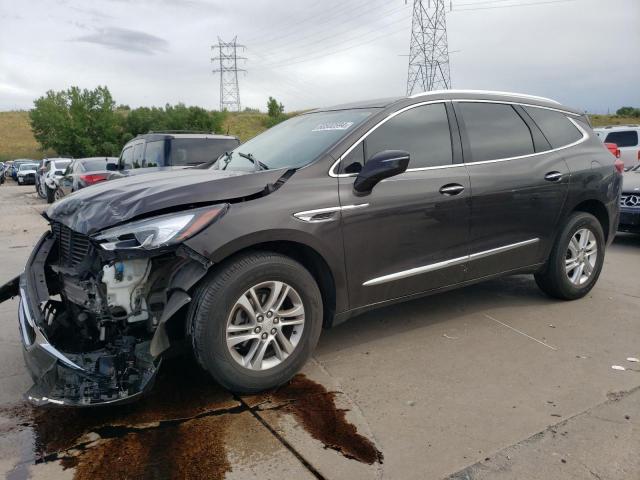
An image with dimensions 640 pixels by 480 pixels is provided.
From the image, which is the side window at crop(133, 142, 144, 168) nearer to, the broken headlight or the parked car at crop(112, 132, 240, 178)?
the parked car at crop(112, 132, 240, 178)

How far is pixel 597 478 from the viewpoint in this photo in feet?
8.37

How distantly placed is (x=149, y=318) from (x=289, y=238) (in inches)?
37.8

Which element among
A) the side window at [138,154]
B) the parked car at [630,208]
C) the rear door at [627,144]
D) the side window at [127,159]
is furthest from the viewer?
the rear door at [627,144]

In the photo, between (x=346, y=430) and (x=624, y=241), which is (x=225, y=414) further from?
(x=624, y=241)

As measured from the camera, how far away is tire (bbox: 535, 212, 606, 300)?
16.3 feet

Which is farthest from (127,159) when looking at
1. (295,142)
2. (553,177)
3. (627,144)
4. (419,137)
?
(627,144)

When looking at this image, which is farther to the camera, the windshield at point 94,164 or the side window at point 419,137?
the windshield at point 94,164

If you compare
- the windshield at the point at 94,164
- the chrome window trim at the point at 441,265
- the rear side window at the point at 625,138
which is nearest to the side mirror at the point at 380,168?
the chrome window trim at the point at 441,265

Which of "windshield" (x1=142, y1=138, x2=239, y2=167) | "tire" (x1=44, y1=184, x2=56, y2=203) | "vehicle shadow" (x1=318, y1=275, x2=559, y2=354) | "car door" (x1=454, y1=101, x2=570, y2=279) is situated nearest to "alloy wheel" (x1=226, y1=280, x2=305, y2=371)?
"vehicle shadow" (x1=318, y1=275, x2=559, y2=354)

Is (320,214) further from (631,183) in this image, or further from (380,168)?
(631,183)

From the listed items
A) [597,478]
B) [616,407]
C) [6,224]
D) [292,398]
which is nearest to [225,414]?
[292,398]

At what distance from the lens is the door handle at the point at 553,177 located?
4719mm

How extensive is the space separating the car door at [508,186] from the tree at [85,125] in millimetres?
52683

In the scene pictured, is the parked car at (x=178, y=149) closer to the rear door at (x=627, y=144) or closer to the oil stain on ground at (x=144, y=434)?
Answer: the oil stain on ground at (x=144, y=434)
